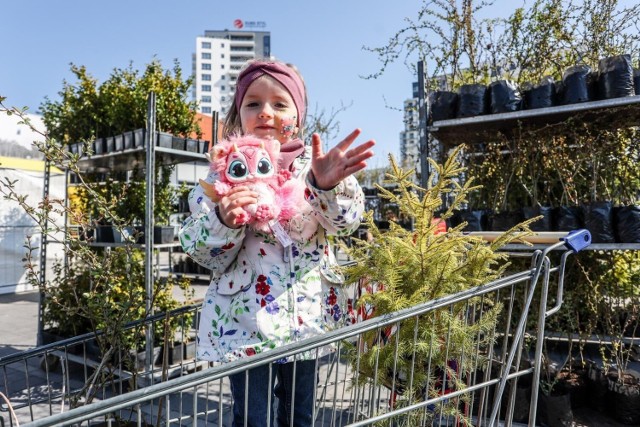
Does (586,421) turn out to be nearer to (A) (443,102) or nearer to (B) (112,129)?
(A) (443,102)

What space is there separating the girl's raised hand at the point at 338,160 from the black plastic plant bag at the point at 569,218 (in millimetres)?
2527

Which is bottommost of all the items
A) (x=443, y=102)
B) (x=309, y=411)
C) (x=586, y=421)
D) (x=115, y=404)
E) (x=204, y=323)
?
(x=586, y=421)

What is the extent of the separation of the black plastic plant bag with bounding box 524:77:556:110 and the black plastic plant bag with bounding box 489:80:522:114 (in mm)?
68

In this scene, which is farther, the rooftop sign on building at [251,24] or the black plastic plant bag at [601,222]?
the rooftop sign on building at [251,24]

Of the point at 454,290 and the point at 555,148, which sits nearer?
the point at 454,290

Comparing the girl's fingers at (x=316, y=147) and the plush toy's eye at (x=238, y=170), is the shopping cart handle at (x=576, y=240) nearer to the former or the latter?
the girl's fingers at (x=316, y=147)

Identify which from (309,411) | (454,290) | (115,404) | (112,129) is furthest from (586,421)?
(112,129)

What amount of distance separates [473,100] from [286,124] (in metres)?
2.25

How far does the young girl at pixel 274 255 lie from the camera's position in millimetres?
1405

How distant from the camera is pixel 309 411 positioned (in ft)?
5.37

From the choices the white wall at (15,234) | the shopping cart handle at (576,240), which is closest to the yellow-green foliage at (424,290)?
the shopping cart handle at (576,240)

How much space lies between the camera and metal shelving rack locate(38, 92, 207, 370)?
373 cm

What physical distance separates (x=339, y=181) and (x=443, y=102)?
2.50 m

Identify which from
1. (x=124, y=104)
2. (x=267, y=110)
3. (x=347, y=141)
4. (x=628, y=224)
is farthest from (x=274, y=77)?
(x=124, y=104)
